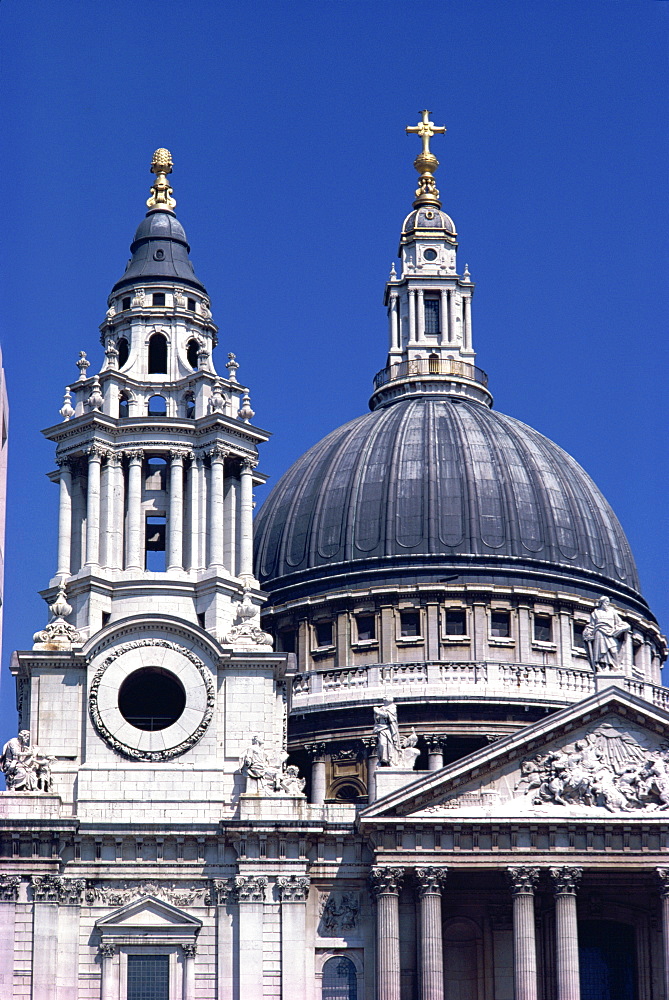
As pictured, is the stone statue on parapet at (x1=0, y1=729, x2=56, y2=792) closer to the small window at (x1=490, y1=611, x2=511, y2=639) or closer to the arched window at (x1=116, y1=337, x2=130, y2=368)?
the arched window at (x1=116, y1=337, x2=130, y2=368)

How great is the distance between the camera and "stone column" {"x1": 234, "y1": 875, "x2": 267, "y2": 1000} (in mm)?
79000

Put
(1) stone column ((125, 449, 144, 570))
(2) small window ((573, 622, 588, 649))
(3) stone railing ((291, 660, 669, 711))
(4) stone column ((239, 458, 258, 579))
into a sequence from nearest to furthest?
(1) stone column ((125, 449, 144, 570)), (4) stone column ((239, 458, 258, 579)), (3) stone railing ((291, 660, 669, 711)), (2) small window ((573, 622, 588, 649))

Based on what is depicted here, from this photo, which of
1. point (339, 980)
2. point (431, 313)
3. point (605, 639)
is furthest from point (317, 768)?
point (431, 313)

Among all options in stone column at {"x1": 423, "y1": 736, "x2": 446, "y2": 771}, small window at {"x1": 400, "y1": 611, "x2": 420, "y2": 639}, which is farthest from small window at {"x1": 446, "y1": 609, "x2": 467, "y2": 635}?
stone column at {"x1": 423, "y1": 736, "x2": 446, "y2": 771}

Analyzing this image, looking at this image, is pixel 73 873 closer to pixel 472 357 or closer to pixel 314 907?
pixel 314 907

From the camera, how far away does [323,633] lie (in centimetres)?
10275

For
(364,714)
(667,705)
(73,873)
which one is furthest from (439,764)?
(73,873)

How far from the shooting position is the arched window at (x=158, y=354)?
9038cm

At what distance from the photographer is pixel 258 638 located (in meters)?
84.4

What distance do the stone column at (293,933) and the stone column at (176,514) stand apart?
12187 millimetres

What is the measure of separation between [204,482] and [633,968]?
2184 centimetres

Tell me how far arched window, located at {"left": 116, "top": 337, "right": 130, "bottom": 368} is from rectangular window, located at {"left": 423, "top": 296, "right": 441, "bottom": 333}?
26282 mm

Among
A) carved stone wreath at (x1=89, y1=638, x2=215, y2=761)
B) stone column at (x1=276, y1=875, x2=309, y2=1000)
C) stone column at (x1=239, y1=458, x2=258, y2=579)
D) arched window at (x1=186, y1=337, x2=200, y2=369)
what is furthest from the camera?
arched window at (x1=186, y1=337, x2=200, y2=369)

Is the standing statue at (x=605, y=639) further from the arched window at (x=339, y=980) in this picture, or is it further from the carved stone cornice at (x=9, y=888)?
the carved stone cornice at (x=9, y=888)
